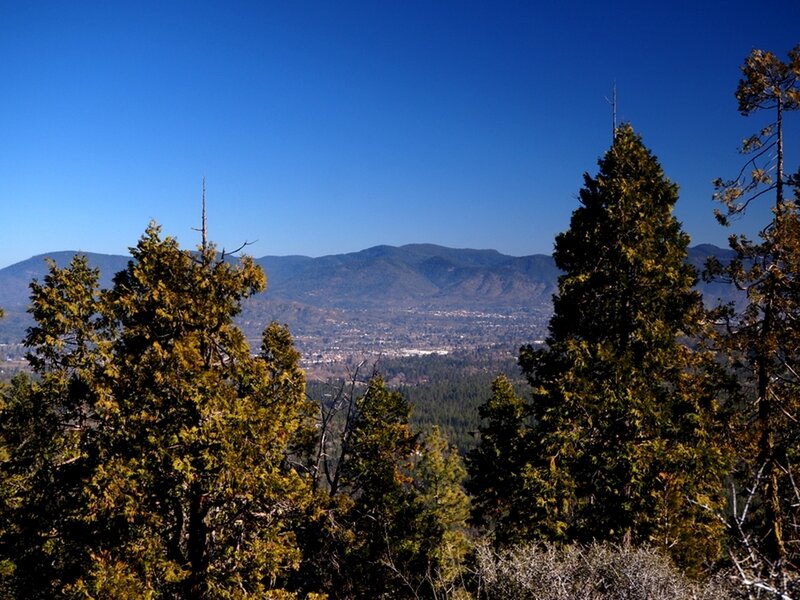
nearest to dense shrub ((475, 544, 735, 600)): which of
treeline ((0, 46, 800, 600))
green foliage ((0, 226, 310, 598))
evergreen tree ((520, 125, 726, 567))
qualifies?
treeline ((0, 46, 800, 600))

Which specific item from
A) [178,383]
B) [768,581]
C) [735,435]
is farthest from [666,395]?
[178,383]

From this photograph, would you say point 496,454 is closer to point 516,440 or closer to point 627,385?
point 516,440

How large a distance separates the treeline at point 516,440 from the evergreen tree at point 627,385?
2.0 inches

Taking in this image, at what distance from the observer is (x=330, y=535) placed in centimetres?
1335

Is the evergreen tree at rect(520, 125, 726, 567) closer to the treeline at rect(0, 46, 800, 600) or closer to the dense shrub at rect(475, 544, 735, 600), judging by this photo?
the treeline at rect(0, 46, 800, 600)

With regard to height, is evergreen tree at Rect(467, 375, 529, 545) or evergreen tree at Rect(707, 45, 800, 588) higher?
evergreen tree at Rect(707, 45, 800, 588)

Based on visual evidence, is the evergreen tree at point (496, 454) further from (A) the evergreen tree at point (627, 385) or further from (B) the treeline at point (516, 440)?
(A) the evergreen tree at point (627, 385)

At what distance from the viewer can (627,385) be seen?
41.6ft

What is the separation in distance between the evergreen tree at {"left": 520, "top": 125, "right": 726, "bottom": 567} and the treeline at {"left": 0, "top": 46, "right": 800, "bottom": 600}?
2.0 inches

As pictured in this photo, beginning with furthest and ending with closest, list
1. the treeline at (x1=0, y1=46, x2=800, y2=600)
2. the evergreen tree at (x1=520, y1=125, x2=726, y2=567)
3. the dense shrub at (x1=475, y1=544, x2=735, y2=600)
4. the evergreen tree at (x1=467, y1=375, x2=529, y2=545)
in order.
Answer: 1. the evergreen tree at (x1=467, y1=375, x2=529, y2=545)
2. the evergreen tree at (x1=520, y1=125, x2=726, y2=567)
3. the treeline at (x1=0, y1=46, x2=800, y2=600)
4. the dense shrub at (x1=475, y1=544, x2=735, y2=600)

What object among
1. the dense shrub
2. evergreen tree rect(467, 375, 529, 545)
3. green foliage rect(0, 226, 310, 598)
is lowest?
evergreen tree rect(467, 375, 529, 545)

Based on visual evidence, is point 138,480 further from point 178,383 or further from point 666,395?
point 666,395

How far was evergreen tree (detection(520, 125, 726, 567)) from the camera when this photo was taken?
1241 centimetres

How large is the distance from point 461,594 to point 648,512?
232 inches
